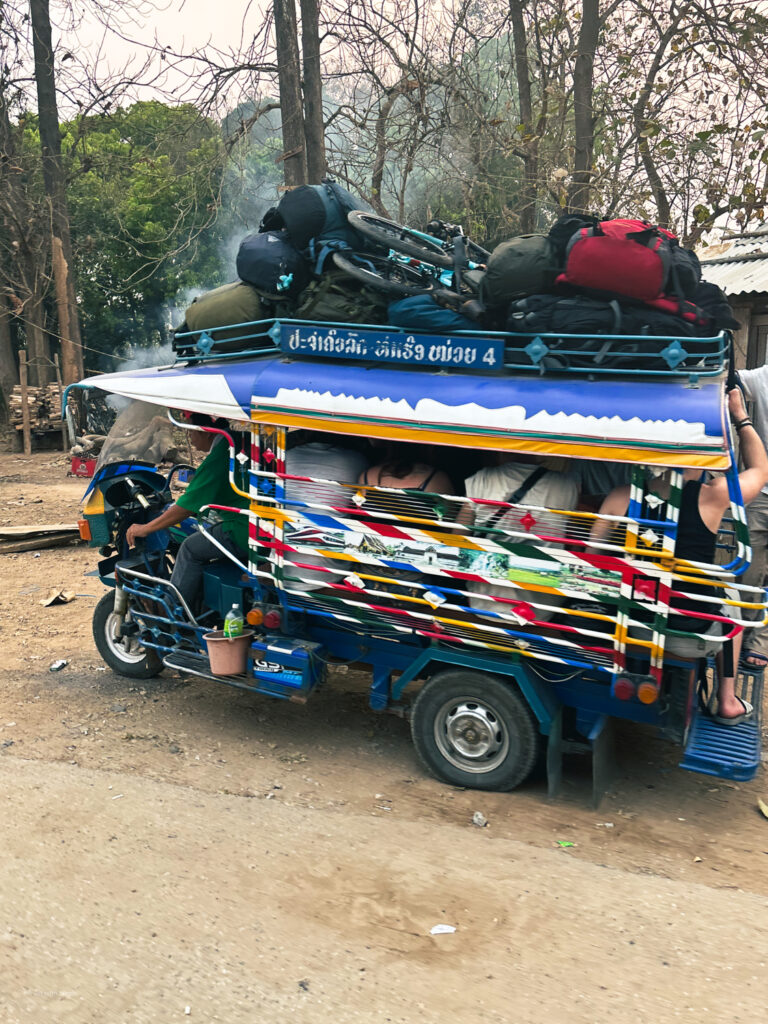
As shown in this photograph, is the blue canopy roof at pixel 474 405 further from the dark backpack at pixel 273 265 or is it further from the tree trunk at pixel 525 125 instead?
the tree trunk at pixel 525 125

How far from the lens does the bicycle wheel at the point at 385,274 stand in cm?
441

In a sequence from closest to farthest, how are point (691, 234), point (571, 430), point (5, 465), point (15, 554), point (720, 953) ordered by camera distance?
point (720, 953), point (571, 430), point (15, 554), point (691, 234), point (5, 465)

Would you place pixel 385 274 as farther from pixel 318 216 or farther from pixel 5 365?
pixel 5 365

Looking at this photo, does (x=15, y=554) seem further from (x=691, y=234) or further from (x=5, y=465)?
(x=691, y=234)

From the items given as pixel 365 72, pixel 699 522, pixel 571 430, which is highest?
pixel 365 72

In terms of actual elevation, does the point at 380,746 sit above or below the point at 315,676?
below

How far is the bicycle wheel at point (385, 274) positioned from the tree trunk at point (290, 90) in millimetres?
6139

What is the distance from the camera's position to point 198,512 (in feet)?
16.9

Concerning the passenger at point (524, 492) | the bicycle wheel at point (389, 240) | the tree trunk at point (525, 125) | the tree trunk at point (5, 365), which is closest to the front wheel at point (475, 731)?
the passenger at point (524, 492)

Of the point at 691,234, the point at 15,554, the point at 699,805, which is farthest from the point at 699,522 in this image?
the point at 691,234

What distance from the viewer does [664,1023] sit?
273cm

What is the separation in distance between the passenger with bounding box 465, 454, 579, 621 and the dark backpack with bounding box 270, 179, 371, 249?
1.61 m

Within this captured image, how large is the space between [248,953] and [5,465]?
14553mm

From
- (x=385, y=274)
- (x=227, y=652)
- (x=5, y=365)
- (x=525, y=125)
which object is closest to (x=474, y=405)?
(x=385, y=274)
